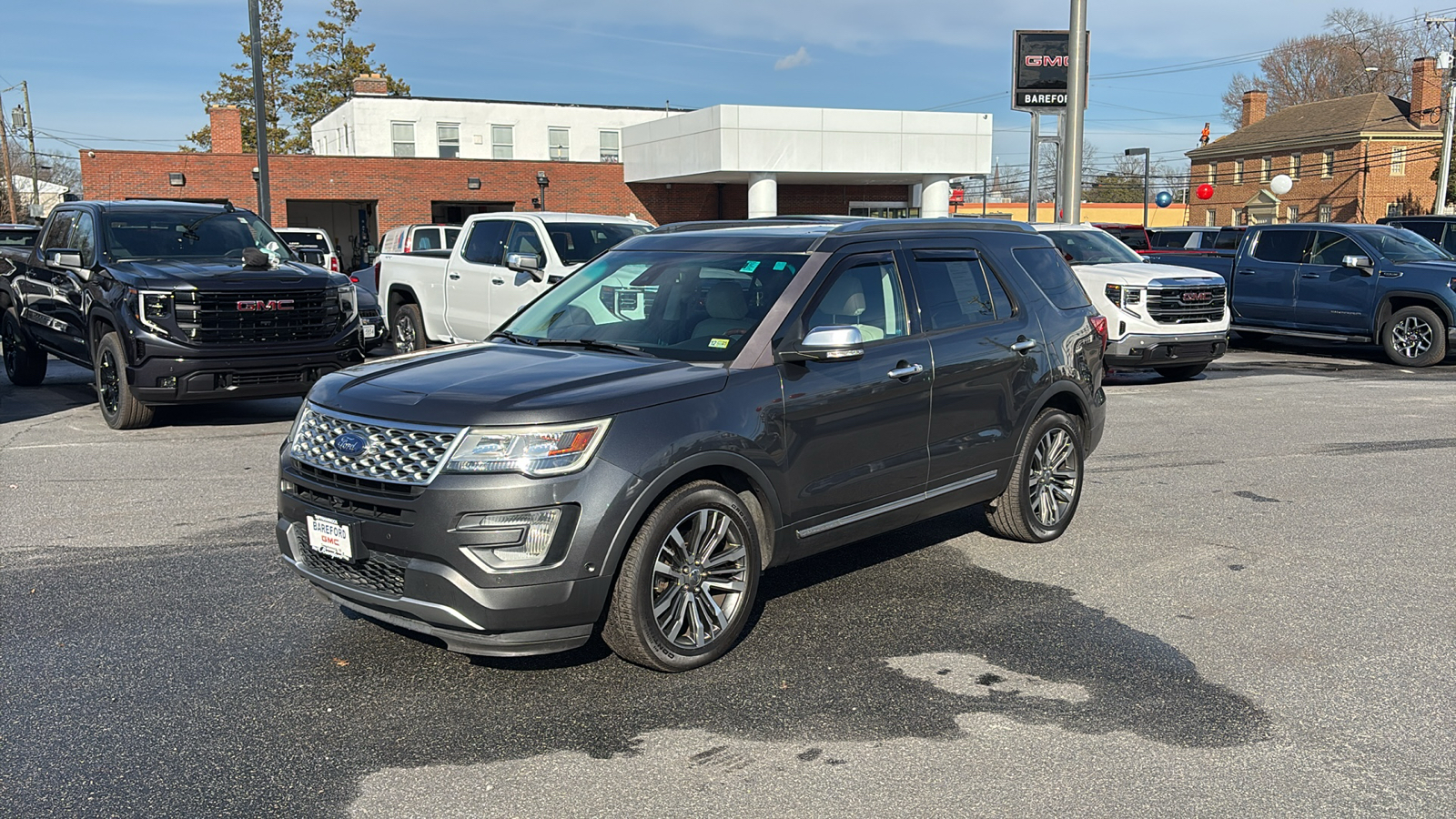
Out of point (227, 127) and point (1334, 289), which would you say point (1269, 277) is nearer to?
point (1334, 289)

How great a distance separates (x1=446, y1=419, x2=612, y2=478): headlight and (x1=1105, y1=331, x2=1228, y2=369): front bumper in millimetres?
10425

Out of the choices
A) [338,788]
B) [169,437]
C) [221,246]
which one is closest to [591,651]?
[338,788]

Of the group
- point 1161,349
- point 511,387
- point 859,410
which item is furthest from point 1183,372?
point 511,387

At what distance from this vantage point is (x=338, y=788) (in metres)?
3.79

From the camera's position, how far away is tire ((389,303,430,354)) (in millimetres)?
14997

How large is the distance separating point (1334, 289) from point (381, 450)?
1613cm

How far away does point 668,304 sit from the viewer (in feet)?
18.4

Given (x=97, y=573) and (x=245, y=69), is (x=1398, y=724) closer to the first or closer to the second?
(x=97, y=573)

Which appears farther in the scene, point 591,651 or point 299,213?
point 299,213

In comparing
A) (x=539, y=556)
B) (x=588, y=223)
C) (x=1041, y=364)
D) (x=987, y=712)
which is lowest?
(x=987, y=712)

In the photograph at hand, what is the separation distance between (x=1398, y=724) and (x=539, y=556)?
3148 millimetres

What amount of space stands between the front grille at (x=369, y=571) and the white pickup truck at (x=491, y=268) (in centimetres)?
721

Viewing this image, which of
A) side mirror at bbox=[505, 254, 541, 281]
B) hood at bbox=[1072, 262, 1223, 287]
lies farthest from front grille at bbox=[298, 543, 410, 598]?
hood at bbox=[1072, 262, 1223, 287]

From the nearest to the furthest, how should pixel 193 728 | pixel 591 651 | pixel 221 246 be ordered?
pixel 193 728 → pixel 591 651 → pixel 221 246
